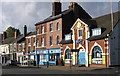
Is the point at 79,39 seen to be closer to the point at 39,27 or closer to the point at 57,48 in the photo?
the point at 57,48

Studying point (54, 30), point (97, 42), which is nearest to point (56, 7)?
point (54, 30)

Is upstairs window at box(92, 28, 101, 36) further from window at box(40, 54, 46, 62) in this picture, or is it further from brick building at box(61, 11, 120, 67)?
window at box(40, 54, 46, 62)

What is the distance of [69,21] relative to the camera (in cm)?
4303

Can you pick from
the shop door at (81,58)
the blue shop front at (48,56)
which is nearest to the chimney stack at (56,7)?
the blue shop front at (48,56)

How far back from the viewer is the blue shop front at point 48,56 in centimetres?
4278

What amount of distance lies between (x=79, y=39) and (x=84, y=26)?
8.55ft

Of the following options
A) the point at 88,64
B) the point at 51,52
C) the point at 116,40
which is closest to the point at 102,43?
Answer: the point at 116,40

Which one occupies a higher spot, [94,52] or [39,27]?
[39,27]

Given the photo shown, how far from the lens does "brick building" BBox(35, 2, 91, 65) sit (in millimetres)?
42219

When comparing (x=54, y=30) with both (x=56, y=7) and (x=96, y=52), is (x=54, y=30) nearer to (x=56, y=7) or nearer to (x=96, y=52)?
(x=56, y=7)

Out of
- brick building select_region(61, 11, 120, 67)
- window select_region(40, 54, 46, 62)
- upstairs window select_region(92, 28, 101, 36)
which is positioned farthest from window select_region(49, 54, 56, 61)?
upstairs window select_region(92, 28, 101, 36)

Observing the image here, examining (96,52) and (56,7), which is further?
(56,7)

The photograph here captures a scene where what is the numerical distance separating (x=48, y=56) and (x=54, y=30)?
6.03 m

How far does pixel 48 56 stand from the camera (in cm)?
4550
